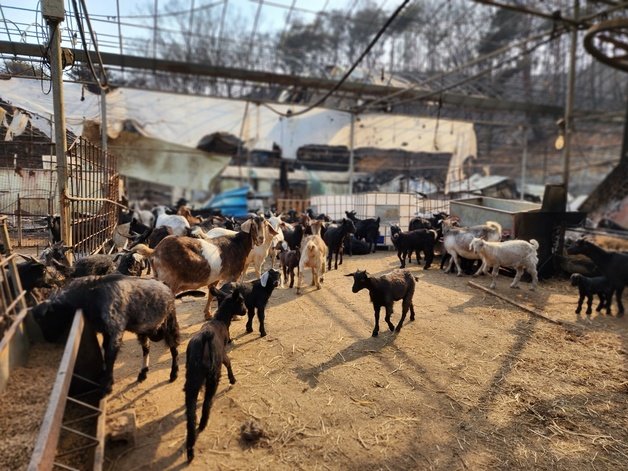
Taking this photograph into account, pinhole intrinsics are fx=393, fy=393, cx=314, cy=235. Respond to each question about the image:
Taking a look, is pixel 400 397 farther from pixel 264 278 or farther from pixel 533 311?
pixel 533 311

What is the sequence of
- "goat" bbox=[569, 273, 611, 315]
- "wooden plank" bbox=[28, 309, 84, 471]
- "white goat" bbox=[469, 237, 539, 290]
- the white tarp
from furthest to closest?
1. the white tarp
2. "white goat" bbox=[469, 237, 539, 290]
3. "goat" bbox=[569, 273, 611, 315]
4. "wooden plank" bbox=[28, 309, 84, 471]

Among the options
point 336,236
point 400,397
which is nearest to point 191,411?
point 400,397

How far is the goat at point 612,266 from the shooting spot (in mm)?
7559

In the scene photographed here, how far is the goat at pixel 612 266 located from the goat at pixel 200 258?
22.5 ft

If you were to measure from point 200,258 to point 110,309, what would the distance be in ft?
7.35

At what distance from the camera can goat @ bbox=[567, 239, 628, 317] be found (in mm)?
7559

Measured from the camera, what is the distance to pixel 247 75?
64.3 ft

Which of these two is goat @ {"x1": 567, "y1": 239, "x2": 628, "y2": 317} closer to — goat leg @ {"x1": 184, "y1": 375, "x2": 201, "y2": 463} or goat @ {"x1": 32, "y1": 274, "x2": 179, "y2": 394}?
goat leg @ {"x1": 184, "y1": 375, "x2": 201, "y2": 463}

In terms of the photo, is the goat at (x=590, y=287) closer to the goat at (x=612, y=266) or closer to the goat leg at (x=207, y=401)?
the goat at (x=612, y=266)

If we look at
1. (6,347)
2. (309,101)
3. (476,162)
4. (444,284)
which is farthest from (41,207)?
(476,162)

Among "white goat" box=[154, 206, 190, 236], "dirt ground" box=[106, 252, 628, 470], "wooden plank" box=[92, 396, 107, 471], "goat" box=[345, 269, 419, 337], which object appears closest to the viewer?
"wooden plank" box=[92, 396, 107, 471]

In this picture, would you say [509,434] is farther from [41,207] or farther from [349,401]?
[41,207]

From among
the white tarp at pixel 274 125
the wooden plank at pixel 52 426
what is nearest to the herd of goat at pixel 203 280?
the wooden plank at pixel 52 426

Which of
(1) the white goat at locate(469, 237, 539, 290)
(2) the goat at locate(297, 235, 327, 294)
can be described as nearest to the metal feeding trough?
(1) the white goat at locate(469, 237, 539, 290)
